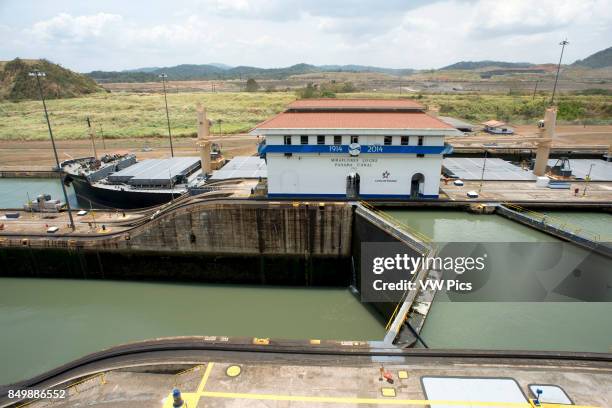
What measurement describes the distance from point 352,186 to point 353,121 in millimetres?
5103

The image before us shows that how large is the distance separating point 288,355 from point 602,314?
1502cm

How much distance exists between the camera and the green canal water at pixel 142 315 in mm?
18922

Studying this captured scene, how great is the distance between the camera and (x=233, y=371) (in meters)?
11.8

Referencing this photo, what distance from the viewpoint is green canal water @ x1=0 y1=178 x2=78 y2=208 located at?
39688 millimetres

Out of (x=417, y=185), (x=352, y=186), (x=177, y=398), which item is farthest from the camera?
(x=417, y=185)

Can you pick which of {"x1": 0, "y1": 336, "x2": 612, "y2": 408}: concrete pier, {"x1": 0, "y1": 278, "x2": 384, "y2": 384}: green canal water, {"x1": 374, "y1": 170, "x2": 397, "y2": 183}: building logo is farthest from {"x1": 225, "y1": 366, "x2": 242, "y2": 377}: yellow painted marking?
{"x1": 374, "y1": 170, "x2": 397, "y2": 183}: building logo

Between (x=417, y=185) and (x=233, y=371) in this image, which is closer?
(x=233, y=371)

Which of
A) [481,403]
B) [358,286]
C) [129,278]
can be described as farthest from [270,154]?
[481,403]

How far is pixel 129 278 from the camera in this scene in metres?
26.1

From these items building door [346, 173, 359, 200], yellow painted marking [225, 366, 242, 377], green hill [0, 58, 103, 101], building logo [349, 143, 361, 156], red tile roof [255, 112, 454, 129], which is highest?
green hill [0, 58, 103, 101]

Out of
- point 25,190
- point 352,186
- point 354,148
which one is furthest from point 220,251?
point 25,190

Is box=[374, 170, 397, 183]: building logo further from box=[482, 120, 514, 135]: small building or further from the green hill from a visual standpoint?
the green hill

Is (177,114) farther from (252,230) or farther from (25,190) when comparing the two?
(252,230)

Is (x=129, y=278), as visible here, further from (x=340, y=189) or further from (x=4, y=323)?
(x=340, y=189)
